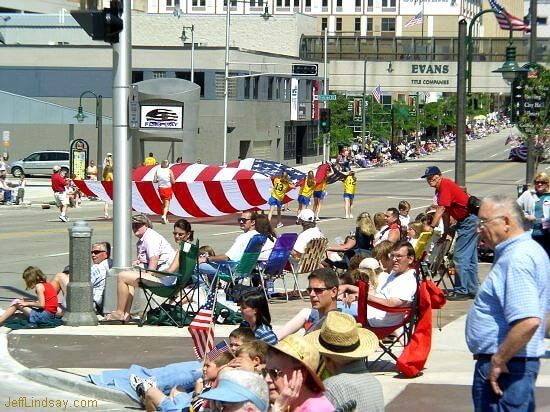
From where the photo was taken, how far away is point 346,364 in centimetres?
753

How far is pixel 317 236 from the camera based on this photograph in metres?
17.6

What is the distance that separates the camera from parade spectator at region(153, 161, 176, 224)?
98.9 ft

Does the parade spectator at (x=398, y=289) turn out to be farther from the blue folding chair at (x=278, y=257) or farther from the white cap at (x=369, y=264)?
the blue folding chair at (x=278, y=257)

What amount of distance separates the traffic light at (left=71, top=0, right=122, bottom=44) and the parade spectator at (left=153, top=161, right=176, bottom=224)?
50.2 feet

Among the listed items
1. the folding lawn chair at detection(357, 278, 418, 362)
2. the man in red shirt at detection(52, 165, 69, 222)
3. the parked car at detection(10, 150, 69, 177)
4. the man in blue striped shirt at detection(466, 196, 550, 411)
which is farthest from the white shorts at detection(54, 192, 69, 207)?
the man in blue striped shirt at detection(466, 196, 550, 411)

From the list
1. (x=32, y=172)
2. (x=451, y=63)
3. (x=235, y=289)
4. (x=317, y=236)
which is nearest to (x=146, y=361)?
(x=235, y=289)

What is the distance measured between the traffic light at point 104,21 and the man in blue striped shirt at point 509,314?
9.13 meters

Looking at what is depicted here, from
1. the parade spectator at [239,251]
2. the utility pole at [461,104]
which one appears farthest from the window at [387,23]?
the parade spectator at [239,251]

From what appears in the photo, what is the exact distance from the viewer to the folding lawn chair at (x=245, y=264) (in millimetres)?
15609

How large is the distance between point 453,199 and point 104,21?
17.0 feet

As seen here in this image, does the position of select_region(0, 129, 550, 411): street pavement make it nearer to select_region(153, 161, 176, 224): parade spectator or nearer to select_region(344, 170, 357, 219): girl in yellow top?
select_region(153, 161, 176, 224): parade spectator

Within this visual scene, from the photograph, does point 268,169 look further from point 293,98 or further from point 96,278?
point 293,98

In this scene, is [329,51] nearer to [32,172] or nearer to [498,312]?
[32,172]

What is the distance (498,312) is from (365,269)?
772cm
